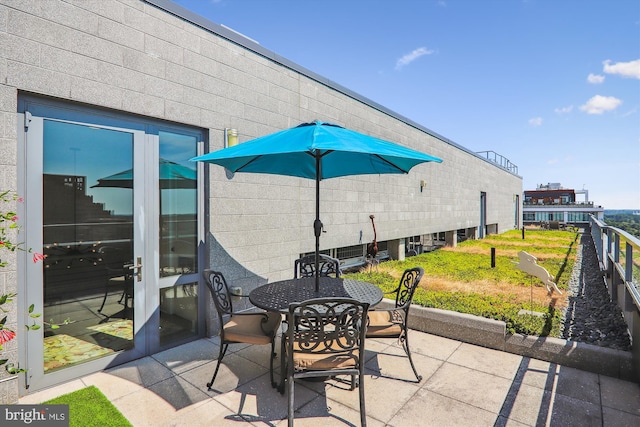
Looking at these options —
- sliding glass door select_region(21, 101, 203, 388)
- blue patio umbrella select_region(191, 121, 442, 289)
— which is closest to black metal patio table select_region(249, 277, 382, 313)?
blue patio umbrella select_region(191, 121, 442, 289)

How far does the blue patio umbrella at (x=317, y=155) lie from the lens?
233 centimetres

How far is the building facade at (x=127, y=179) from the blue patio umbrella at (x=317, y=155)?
33.7 inches

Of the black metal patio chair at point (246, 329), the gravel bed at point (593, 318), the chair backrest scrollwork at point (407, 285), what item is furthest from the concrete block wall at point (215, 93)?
the gravel bed at point (593, 318)

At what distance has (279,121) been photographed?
4875 millimetres

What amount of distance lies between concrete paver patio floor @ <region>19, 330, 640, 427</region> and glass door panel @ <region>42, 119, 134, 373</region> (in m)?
0.38

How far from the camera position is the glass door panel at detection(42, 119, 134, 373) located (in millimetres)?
2842

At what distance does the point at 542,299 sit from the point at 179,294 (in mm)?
5358

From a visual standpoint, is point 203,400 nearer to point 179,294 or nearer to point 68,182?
point 179,294

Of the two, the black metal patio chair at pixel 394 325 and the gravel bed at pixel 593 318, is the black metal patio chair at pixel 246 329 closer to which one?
the black metal patio chair at pixel 394 325

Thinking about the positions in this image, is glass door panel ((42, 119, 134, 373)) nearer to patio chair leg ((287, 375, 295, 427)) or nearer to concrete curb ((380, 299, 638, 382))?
patio chair leg ((287, 375, 295, 427))

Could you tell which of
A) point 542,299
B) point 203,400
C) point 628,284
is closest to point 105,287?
point 203,400

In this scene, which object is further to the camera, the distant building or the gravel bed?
the distant building

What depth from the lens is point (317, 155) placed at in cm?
305

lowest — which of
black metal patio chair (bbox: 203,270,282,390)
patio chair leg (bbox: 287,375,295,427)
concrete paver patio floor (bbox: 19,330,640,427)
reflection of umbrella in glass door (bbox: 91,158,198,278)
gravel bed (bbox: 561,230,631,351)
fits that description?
concrete paver patio floor (bbox: 19,330,640,427)
